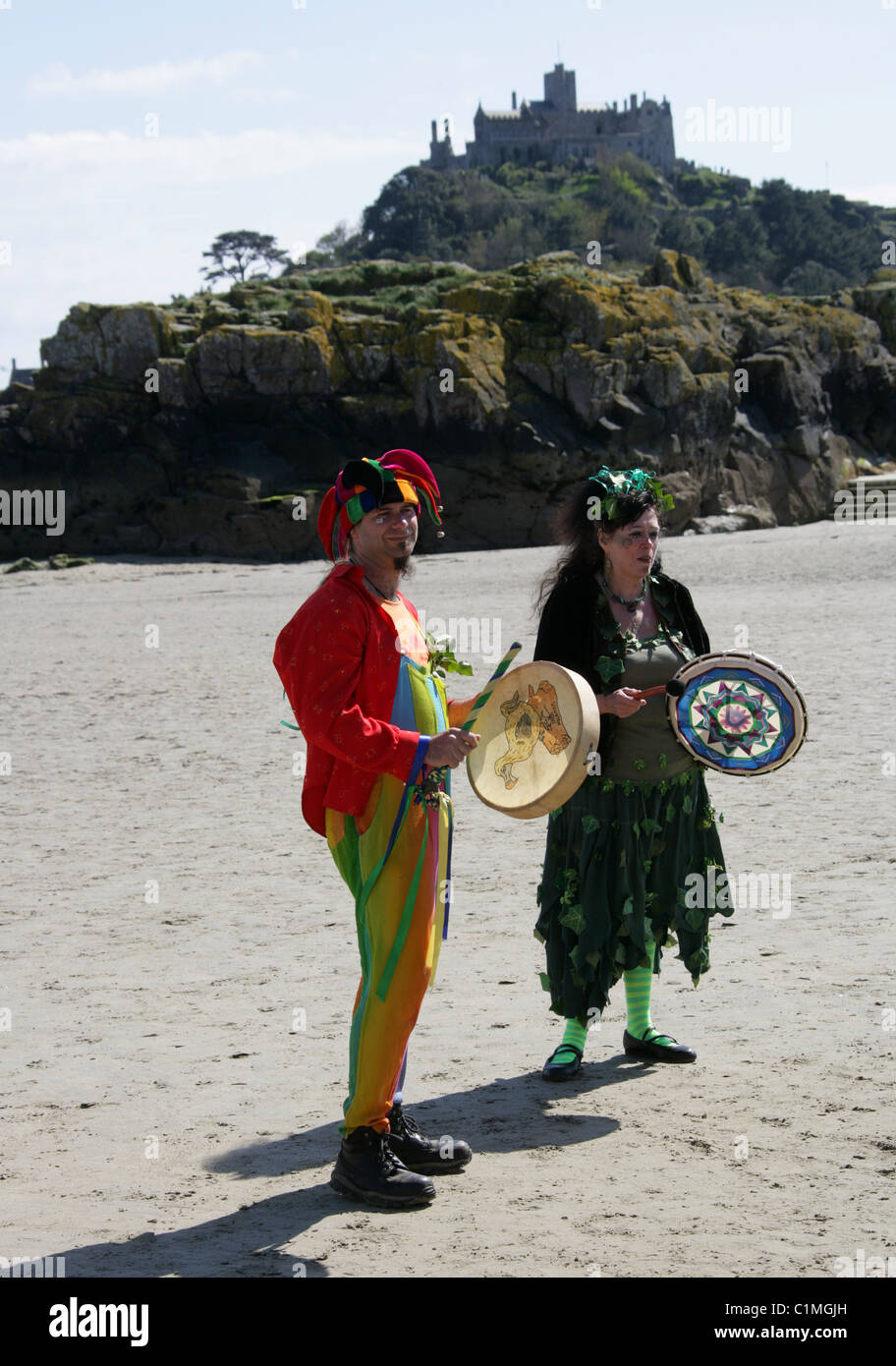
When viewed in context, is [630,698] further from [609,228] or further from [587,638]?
[609,228]

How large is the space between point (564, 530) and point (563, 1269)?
7.79 feet

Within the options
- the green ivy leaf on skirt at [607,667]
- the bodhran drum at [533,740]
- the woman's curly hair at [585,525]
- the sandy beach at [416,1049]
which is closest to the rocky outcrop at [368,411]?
the sandy beach at [416,1049]

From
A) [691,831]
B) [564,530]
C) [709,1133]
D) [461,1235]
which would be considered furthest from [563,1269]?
[564,530]

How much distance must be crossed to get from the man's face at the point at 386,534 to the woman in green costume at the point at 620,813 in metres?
0.93

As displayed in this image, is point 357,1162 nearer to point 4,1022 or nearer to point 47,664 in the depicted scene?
point 4,1022

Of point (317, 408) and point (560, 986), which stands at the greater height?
point (317, 408)

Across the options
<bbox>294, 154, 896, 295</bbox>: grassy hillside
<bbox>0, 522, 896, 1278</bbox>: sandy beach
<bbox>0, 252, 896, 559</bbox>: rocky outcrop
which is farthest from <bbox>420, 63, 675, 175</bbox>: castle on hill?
<bbox>0, 522, 896, 1278</bbox>: sandy beach

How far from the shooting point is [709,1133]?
13.2 feet

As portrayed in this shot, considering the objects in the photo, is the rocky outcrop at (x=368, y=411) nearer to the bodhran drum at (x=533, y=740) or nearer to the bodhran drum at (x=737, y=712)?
the bodhran drum at (x=737, y=712)

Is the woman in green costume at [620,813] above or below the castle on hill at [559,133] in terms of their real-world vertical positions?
below

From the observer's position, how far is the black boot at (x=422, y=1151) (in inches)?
150

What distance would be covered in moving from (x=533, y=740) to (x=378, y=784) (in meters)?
0.53

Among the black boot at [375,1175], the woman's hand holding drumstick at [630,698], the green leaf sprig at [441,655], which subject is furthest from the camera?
the woman's hand holding drumstick at [630,698]

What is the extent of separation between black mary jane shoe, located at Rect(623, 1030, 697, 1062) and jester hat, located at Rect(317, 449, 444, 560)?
199 centimetres
